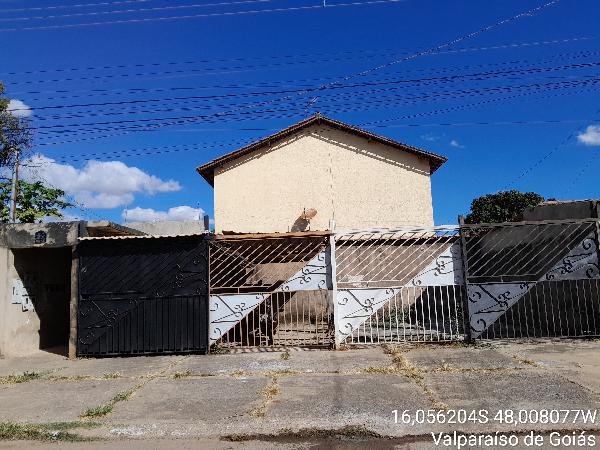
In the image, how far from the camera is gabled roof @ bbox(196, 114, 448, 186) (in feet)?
57.1

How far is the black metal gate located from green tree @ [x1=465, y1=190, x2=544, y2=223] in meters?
31.4

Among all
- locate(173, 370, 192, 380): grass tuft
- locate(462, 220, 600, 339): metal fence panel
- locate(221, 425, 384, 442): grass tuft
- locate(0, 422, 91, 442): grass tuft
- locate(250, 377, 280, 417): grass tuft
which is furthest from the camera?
locate(462, 220, 600, 339): metal fence panel

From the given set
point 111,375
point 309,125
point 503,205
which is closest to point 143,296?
point 111,375

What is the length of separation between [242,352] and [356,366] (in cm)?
245

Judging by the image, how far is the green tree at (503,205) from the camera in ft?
118

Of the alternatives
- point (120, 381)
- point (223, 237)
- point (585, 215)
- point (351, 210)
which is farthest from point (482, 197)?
point (120, 381)

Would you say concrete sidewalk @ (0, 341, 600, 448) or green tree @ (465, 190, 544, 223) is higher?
green tree @ (465, 190, 544, 223)

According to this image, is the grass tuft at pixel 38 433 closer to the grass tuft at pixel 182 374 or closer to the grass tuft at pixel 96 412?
the grass tuft at pixel 96 412

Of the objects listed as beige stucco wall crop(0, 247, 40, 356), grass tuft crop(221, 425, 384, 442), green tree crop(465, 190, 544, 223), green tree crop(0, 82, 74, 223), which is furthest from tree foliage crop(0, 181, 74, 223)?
green tree crop(465, 190, 544, 223)

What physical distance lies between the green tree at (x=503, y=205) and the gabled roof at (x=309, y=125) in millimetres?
20147

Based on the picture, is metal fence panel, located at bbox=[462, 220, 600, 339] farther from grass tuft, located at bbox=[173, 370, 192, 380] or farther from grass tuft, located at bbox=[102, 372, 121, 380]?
grass tuft, located at bbox=[102, 372, 121, 380]

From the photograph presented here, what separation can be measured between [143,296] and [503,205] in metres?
34.9

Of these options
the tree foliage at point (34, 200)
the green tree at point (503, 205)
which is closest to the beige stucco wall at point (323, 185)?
the tree foliage at point (34, 200)

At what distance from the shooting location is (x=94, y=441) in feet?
13.4
